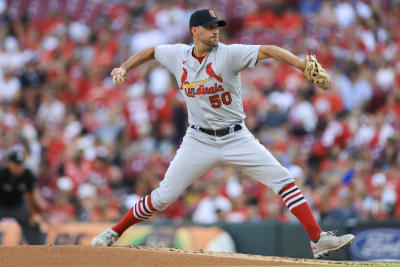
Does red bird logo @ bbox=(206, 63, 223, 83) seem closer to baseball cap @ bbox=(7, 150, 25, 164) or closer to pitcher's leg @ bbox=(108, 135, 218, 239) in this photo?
pitcher's leg @ bbox=(108, 135, 218, 239)

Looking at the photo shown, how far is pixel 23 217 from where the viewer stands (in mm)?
9047

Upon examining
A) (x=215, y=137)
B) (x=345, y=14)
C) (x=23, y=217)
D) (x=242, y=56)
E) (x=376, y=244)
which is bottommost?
(x=376, y=244)

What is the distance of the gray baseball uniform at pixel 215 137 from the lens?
572 centimetres

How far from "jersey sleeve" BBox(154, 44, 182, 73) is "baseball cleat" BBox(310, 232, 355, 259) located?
6.19ft

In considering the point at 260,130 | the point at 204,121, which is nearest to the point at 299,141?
the point at 260,130

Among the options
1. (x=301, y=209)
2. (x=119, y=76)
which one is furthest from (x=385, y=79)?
(x=119, y=76)

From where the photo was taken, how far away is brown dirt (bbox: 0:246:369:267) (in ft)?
18.1

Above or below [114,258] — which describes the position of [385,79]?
above

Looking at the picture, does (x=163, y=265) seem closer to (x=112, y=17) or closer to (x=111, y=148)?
(x=111, y=148)

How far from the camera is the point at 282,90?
11.9 m

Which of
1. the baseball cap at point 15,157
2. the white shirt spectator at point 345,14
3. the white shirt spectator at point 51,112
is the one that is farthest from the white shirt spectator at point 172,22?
the baseball cap at point 15,157

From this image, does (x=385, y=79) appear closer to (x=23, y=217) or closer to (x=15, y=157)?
Answer: (x=15, y=157)

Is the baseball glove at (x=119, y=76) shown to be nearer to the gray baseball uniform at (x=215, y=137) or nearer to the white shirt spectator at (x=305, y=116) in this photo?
the gray baseball uniform at (x=215, y=137)

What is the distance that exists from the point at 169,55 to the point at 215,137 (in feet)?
2.72
